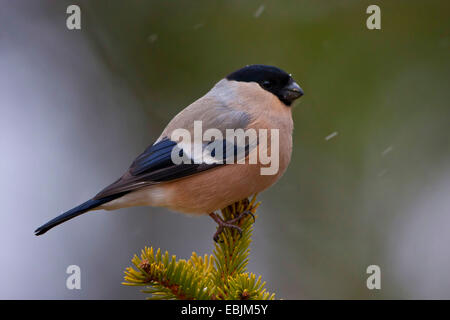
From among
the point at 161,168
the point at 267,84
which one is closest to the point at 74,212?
the point at 161,168

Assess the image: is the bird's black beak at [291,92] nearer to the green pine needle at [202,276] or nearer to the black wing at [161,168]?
the black wing at [161,168]

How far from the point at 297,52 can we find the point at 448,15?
122 centimetres

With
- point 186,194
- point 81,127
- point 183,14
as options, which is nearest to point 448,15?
point 183,14

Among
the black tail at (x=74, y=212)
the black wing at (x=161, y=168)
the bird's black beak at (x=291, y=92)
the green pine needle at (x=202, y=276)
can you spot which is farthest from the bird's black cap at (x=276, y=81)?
the black tail at (x=74, y=212)

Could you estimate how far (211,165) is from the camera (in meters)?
3.28

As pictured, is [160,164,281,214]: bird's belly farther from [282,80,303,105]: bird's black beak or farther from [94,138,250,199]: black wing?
[282,80,303,105]: bird's black beak

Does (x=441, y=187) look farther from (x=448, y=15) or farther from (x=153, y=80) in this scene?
(x=153, y=80)

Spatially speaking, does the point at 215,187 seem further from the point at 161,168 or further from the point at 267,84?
the point at 267,84

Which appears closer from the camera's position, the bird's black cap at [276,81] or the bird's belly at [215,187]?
the bird's belly at [215,187]

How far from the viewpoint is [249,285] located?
227cm

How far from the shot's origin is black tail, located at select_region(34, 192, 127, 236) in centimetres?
290

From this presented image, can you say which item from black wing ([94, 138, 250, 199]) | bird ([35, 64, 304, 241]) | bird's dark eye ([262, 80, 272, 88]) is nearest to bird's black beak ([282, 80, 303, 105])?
bird ([35, 64, 304, 241])

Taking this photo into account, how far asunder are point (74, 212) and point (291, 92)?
5.40 ft

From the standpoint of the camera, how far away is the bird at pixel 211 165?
3.21m
